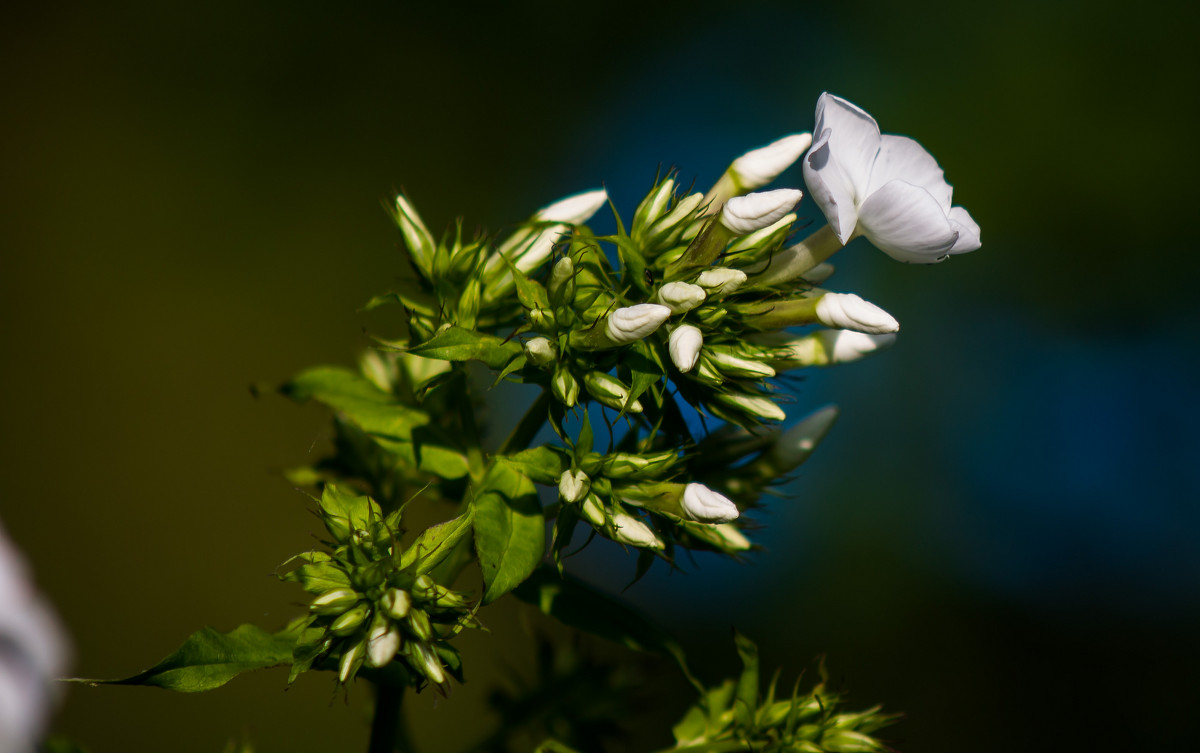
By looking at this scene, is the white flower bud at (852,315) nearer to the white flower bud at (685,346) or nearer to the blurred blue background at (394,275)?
the white flower bud at (685,346)

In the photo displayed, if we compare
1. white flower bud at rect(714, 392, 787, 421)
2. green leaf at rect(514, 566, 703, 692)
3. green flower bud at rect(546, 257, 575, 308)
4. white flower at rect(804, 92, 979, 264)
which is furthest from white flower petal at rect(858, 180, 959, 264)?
green leaf at rect(514, 566, 703, 692)

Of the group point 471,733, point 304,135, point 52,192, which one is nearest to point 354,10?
point 304,135

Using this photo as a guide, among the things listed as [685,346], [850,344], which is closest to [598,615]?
[685,346]

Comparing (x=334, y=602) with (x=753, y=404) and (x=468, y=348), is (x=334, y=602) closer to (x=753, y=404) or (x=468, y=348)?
(x=468, y=348)

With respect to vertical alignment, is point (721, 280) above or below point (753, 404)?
above

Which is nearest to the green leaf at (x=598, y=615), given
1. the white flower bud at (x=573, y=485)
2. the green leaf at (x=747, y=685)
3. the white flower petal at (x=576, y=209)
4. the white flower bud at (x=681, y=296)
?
the green leaf at (x=747, y=685)

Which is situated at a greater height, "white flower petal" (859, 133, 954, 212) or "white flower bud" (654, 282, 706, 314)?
"white flower petal" (859, 133, 954, 212)

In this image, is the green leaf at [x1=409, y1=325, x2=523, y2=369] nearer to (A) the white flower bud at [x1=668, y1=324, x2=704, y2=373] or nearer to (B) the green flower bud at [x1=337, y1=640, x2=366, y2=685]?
(A) the white flower bud at [x1=668, y1=324, x2=704, y2=373]

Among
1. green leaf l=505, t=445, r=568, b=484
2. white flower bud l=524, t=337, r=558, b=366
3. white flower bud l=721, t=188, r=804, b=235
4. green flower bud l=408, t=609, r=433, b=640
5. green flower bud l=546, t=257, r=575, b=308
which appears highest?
white flower bud l=721, t=188, r=804, b=235
